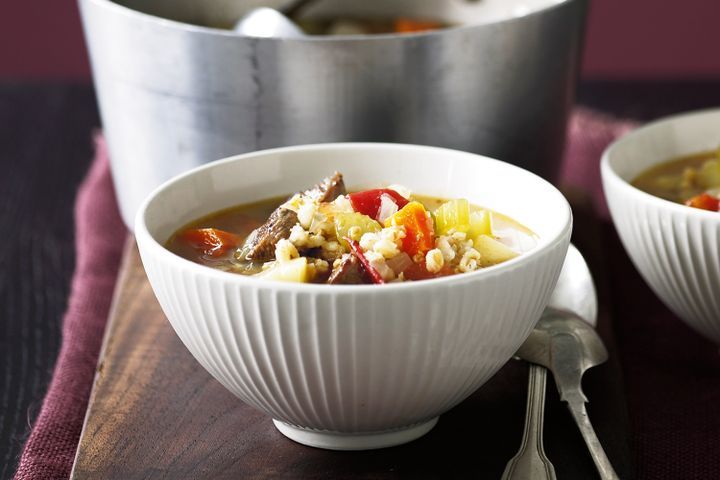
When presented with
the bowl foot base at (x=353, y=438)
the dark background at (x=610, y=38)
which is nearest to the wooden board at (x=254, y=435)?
the bowl foot base at (x=353, y=438)

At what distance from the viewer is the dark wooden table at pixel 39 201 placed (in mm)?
1727

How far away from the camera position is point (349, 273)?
49.6 inches

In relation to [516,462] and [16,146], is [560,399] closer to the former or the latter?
[516,462]

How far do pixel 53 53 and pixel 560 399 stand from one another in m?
3.17

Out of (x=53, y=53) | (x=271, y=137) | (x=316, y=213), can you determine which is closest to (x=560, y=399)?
(x=316, y=213)

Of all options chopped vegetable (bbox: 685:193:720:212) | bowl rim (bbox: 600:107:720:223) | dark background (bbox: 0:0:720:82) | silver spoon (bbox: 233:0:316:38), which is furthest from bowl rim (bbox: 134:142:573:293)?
dark background (bbox: 0:0:720:82)

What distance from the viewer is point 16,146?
2.72 metres

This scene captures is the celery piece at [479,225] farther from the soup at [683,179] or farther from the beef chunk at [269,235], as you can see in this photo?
the soup at [683,179]

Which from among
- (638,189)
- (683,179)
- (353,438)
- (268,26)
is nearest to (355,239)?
(353,438)

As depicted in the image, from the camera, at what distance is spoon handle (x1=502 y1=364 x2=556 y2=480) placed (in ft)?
4.20

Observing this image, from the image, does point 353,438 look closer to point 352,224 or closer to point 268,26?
point 352,224

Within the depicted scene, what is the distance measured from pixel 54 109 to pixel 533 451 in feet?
6.91

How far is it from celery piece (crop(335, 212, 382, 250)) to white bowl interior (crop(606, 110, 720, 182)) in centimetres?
64

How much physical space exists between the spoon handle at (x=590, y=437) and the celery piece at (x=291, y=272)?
0.42 meters
